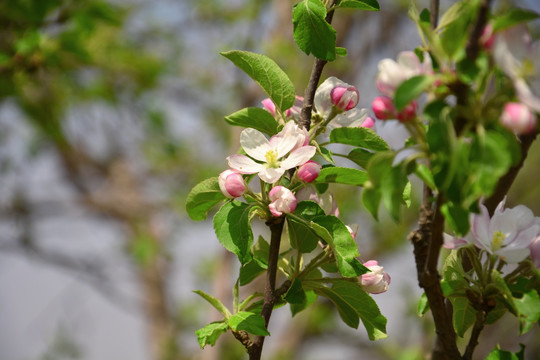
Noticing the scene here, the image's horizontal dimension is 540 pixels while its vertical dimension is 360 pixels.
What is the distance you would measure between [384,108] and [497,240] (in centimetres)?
19

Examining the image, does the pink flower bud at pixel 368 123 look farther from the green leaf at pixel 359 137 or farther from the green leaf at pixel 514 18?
the green leaf at pixel 514 18

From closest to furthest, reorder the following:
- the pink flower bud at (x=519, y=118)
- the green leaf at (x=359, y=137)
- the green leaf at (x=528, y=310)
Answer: the pink flower bud at (x=519, y=118), the green leaf at (x=528, y=310), the green leaf at (x=359, y=137)

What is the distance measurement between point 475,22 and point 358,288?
302 mm

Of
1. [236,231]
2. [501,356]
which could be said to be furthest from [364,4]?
[501,356]

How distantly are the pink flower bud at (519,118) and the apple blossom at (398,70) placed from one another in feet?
0.26

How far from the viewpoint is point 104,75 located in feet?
11.4

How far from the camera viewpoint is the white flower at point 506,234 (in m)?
0.51

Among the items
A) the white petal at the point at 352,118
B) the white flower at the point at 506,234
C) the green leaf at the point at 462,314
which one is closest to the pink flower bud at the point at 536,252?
the white flower at the point at 506,234

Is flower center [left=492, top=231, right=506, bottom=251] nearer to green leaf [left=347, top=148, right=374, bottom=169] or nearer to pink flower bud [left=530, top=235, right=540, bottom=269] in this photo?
pink flower bud [left=530, top=235, right=540, bottom=269]

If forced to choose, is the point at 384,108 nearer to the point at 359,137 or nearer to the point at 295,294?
the point at 359,137

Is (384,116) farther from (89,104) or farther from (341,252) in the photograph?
(89,104)

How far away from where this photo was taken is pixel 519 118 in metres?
0.36

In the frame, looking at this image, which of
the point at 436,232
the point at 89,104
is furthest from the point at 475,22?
the point at 89,104

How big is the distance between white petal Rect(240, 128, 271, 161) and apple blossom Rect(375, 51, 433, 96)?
169 mm
